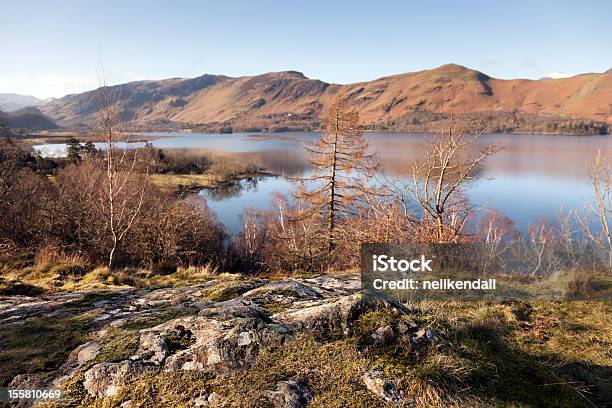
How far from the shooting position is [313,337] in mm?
3334

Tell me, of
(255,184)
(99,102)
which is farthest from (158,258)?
(255,184)

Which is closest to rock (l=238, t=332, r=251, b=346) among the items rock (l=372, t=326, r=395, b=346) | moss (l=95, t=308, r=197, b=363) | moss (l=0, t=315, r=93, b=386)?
moss (l=95, t=308, r=197, b=363)

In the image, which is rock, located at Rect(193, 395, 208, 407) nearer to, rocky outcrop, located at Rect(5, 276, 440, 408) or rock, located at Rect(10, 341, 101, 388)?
rocky outcrop, located at Rect(5, 276, 440, 408)

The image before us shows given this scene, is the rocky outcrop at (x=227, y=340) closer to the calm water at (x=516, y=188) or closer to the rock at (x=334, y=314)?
the rock at (x=334, y=314)

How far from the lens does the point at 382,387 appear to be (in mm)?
2811

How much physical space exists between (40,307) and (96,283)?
3.04 m

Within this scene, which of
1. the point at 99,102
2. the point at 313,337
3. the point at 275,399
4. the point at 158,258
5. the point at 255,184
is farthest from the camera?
the point at 255,184

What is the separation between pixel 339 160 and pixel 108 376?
19.4 metres

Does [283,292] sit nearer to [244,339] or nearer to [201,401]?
[244,339]

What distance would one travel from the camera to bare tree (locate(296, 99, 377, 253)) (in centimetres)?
2105

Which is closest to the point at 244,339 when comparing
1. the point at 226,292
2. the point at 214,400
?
the point at 214,400

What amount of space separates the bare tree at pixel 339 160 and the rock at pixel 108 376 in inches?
694

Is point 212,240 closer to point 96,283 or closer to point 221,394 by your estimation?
point 96,283

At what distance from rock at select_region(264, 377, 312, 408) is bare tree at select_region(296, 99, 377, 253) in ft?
58.1
